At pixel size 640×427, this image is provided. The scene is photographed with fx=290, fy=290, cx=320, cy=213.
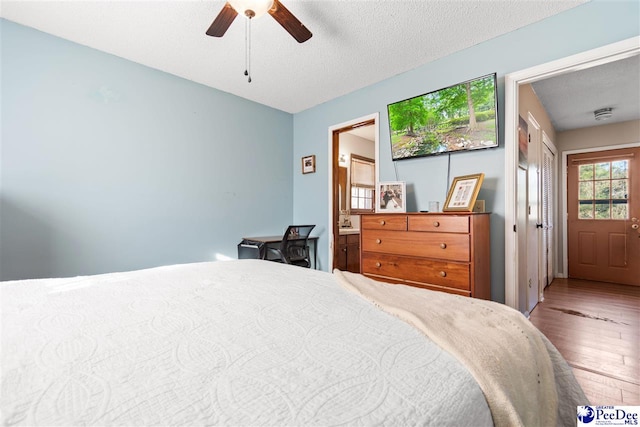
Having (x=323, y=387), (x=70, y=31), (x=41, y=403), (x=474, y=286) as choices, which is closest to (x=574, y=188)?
(x=474, y=286)

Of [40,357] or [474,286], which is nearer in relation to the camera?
[40,357]

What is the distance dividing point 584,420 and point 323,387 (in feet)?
3.18

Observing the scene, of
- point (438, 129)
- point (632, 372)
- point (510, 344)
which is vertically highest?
point (438, 129)

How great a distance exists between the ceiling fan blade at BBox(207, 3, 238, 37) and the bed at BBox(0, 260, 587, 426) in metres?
1.84

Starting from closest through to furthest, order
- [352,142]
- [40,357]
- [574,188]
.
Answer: [40,357], [574,188], [352,142]

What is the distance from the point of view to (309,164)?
13.7 feet

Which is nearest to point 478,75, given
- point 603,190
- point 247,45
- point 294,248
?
point 247,45

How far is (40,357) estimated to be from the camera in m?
0.60

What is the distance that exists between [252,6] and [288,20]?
25cm

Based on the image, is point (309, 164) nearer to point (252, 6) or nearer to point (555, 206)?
point (252, 6)

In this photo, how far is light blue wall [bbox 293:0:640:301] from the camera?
2096mm

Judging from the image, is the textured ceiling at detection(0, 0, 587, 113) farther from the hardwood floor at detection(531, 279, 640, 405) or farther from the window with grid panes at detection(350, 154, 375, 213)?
the hardwood floor at detection(531, 279, 640, 405)

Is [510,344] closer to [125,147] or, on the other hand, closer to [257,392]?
[257,392]

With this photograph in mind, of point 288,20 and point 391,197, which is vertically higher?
point 288,20
